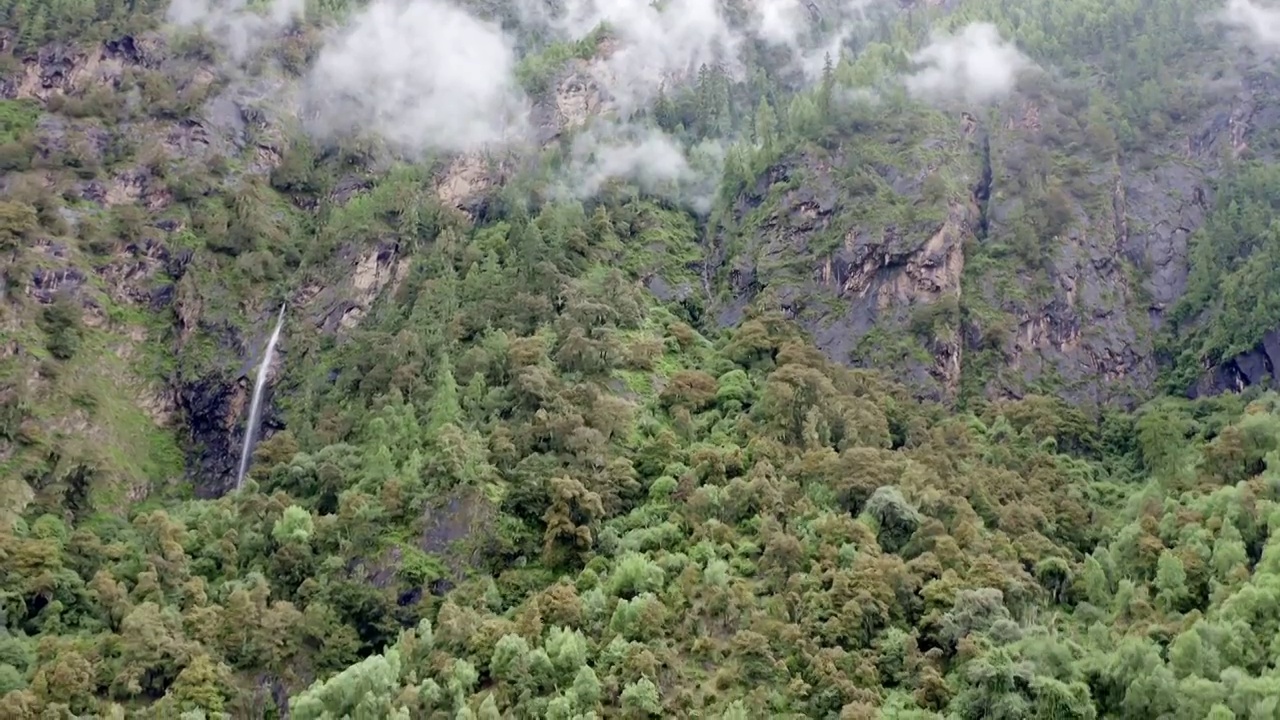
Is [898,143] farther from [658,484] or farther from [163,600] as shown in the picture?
[163,600]

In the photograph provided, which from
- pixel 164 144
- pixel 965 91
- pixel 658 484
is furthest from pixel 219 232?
pixel 965 91

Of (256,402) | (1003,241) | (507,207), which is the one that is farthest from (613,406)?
(1003,241)

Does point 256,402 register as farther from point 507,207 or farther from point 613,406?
point 613,406

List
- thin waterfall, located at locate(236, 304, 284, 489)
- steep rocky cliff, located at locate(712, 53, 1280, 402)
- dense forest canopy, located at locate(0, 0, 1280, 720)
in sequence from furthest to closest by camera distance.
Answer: thin waterfall, located at locate(236, 304, 284, 489) → steep rocky cliff, located at locate(712, 53, 1280, 402) → dense forest canopy, located at locate(0, 0, 1280, 720)

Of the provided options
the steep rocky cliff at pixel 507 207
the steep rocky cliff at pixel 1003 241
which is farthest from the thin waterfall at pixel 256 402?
the steep rocky cliff at pixel 1003 241

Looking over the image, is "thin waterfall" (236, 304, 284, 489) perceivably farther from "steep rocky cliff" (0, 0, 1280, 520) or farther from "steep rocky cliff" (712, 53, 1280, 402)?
"steep rocky cliff" (712, 53, 1280, 402)

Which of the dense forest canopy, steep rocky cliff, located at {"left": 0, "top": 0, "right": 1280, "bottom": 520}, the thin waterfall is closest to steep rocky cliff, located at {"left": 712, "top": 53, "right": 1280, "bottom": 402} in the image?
steep rocky cliff, located at {"left": 0, "top": 0, "right": 1280, "bottom": 520}
